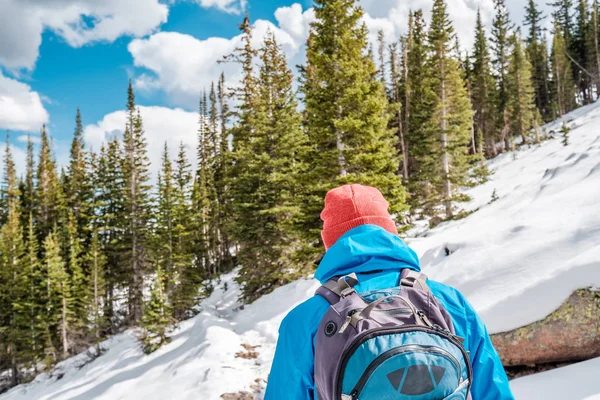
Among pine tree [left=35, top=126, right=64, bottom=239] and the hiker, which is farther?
pine tree [left=35, top=126, right=64, bottom=239]

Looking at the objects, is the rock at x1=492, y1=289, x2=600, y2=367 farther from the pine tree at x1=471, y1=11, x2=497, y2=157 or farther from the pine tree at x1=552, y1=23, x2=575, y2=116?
the pine tree at x1=552, y1=23, x2=575, y2=116

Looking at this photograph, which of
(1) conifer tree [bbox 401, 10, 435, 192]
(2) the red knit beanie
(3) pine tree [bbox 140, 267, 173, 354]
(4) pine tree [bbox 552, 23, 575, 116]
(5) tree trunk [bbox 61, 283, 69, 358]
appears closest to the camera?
(2) the red knit beanie

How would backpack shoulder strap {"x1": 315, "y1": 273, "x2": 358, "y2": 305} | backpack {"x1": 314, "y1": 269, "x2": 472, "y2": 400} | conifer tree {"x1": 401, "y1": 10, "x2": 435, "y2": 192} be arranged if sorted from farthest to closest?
conifer tree {"x1": 401, "y1": 10, "x2": 435, "y2": 192}, backpack shoulder strap {"x1": 315, "y1": 273, "x2": 358, "y2": 305}, backpack {"x1": 314, "y1": 269, "x2": 472, "y2": 400}

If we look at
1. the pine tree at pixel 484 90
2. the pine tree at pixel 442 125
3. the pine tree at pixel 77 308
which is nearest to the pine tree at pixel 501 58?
the pine tree at pixel 484 90

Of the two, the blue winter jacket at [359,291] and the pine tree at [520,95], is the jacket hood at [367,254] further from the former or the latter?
the pine tree at [520,95]

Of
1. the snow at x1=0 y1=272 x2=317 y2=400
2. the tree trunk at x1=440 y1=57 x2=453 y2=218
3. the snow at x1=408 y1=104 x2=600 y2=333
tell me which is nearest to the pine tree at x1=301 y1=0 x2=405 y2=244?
the snow at x1=0 y1=272 x2=317 y2=400

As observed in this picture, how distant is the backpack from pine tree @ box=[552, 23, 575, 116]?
5837cm

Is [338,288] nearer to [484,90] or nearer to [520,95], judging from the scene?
[520,95]

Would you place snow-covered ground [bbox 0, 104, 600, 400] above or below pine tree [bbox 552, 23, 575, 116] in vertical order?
below

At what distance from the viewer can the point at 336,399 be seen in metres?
1.57

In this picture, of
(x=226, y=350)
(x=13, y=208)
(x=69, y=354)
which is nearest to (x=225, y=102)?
(x=13, y=208)

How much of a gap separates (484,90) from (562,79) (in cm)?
1530

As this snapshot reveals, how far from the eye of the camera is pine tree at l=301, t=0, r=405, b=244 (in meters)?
13.3

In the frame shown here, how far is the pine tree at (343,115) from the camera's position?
1327 cm
